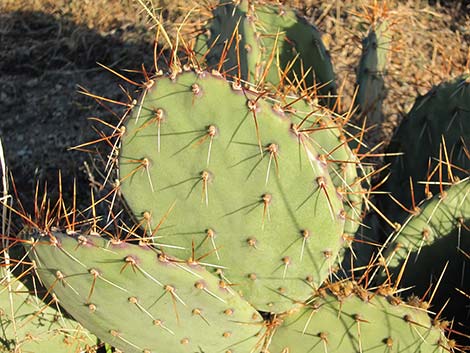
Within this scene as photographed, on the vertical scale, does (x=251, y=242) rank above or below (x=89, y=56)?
above

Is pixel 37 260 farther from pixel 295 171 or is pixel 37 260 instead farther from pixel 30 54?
pixel 30 54

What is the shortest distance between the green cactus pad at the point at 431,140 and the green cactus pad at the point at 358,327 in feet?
1.75

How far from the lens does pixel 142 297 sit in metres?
1.45

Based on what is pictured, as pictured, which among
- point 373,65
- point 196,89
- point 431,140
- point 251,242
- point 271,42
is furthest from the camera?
point 373,65

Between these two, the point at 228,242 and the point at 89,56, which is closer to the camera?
the point at 228,242

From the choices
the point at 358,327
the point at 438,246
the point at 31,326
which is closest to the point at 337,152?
the point at 438,246

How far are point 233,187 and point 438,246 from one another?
21.6 inches

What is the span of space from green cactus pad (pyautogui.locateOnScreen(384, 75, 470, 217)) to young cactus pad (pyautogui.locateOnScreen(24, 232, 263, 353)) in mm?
A: 744

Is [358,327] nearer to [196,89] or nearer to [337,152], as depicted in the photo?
[337,152]

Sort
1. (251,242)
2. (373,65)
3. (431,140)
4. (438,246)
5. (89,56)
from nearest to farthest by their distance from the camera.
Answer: (251,242) → (438,246) → (431,140) → (373,65) → (89,56)

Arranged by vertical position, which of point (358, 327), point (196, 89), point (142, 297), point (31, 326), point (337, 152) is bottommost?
point (31, 326)

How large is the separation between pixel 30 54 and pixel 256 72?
2.14m

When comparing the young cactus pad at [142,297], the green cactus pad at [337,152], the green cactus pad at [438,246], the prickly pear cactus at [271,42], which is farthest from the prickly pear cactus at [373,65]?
the young cactus pad at [142,297]

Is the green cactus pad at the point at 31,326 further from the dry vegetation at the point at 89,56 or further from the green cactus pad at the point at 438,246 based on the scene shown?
the dry vegetation at the point at 89,56
